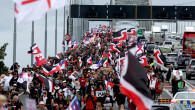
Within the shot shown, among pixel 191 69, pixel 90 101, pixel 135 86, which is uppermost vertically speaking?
pixel 135 86

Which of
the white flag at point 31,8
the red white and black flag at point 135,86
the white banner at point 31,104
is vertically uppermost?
the white flag at point 31,8

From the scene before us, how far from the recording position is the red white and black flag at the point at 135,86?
823 cm

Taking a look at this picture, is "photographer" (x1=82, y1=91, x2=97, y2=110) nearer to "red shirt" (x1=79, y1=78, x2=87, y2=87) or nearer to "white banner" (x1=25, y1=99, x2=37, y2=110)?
"red shirt" (x1=79, y1=78, x2=87, y2=87)

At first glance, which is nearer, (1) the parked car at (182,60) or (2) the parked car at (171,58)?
(1) the parked car at (182,60)

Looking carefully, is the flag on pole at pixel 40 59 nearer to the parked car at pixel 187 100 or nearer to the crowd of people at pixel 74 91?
the crowd of people at pixel 74 91

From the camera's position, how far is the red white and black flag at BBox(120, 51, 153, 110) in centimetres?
823

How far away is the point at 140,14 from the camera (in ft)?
339

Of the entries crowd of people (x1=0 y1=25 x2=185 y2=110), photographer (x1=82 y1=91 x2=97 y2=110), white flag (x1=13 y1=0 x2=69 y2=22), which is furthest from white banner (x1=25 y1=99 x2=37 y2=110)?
photographer (x1=82 y1=91 x2=97 y2=110)

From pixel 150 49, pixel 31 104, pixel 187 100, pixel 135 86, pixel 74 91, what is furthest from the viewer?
pixel 150 49

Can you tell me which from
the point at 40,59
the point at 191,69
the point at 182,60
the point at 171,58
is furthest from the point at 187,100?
the point at 171,58

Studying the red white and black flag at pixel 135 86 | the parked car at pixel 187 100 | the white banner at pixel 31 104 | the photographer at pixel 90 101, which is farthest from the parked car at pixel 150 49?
the red white and black flag at pixel 135 86

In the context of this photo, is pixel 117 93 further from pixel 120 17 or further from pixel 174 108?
pixel 120 17

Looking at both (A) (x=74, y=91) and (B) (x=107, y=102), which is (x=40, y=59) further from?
(B) (x=107, y=102)

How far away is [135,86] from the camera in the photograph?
8273mm
